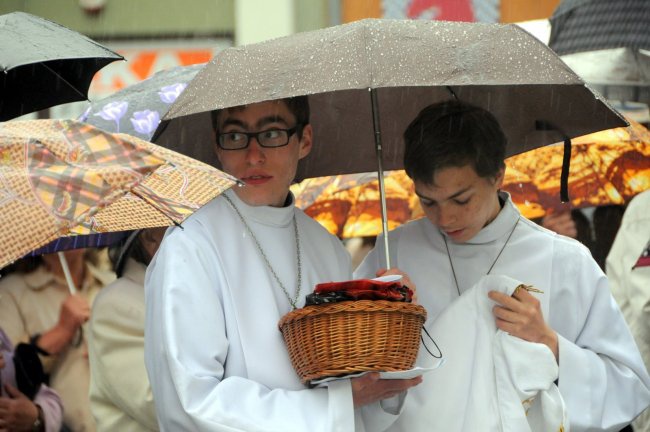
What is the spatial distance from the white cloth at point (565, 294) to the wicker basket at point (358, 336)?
2.24ft

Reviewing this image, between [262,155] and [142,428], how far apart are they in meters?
1.35

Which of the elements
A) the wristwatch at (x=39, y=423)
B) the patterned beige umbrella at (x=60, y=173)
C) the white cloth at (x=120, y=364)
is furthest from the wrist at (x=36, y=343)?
the patterned beige umbrella at (x=60, y=173)

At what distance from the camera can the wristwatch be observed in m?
5.79

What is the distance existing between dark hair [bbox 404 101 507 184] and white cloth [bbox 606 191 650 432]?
5.94 feet

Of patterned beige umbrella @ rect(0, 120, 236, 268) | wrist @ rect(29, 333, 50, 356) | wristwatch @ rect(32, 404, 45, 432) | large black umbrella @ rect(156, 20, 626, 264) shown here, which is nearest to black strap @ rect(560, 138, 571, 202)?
large black umbrella @ rect(156, 20, 626, 264)

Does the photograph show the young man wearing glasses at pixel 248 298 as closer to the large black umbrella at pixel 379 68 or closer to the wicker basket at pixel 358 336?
the wicker basket at pixel 358 336

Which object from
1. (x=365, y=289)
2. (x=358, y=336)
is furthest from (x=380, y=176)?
(x=358, y=336)

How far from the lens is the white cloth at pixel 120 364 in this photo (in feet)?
17.4

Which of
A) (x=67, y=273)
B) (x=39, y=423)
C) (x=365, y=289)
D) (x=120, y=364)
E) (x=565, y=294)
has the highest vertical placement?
(x=365, y=289)

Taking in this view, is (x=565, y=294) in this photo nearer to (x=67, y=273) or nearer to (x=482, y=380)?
(x=482, y=380)

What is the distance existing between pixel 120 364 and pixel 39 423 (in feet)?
2.21

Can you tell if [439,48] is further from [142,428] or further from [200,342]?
[142,428]

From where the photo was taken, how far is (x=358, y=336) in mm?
4043

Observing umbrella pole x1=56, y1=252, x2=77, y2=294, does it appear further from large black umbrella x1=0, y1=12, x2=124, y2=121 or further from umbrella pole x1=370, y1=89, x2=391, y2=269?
umbrella pole x1=370, y1=89, x2=391, y2=269
